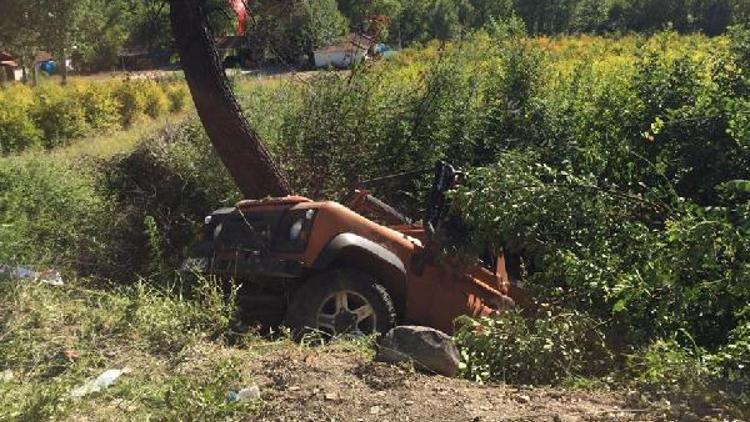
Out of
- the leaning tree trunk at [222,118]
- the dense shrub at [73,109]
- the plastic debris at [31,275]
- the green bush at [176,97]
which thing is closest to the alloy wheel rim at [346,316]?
the leaning tree trunk at [222,118]

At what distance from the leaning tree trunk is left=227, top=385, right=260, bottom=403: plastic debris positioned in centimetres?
395

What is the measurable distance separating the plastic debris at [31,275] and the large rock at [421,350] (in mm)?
3344

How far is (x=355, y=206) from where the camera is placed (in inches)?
275

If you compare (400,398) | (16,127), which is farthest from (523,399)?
(16,127)

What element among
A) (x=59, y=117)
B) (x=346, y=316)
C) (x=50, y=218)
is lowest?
(x=346, y=316)

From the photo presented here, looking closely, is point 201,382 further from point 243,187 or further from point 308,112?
point 308,112

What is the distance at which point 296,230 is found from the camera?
20.4 feet

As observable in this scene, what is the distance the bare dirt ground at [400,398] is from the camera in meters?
3.88

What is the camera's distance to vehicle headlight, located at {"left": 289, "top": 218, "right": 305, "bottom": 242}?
244 inches

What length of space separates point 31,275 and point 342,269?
2758mm

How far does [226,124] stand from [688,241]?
4.78m

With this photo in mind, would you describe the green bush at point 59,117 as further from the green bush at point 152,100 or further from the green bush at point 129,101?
the green bush at point 152,100

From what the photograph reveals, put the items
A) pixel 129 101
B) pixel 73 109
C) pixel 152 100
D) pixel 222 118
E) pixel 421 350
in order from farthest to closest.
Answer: pixel 152 100
pixel 129 101
pixel 73 109
pixel 222 118
pixel 421 350

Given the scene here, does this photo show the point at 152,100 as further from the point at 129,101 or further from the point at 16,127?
the point at 16,127
